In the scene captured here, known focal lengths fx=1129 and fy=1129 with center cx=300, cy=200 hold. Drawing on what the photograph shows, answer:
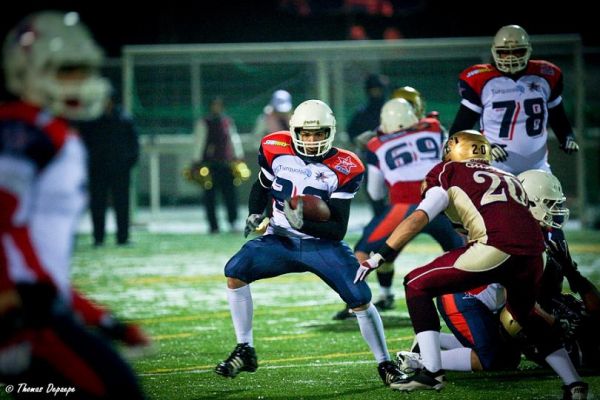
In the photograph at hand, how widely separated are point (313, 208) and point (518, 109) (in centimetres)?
236

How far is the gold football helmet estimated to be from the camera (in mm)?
5621

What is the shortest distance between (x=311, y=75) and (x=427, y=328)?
35.6ft

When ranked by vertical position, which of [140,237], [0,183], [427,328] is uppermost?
[0,183]

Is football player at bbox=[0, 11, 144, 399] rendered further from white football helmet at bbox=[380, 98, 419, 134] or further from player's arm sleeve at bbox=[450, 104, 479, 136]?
white football helmet at bbox=[380, 98, 419, 134]

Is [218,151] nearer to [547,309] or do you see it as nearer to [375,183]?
[375,183]

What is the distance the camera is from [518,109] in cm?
775

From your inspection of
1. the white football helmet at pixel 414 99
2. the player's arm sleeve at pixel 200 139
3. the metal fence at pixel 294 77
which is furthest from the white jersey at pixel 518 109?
the metal fence at pixel 294 77

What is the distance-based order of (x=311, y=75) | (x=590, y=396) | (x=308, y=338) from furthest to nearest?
(x=311, y=75)
(x=308, y=338)
(x=590, y=396)

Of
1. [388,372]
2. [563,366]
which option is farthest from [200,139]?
[563,366]

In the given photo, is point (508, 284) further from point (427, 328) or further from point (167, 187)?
point (167, 187)

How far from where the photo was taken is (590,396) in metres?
5.41

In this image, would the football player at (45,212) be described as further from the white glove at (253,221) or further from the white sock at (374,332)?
the white glove at (253,221)

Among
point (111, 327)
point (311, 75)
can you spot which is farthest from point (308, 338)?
point (311, 75)

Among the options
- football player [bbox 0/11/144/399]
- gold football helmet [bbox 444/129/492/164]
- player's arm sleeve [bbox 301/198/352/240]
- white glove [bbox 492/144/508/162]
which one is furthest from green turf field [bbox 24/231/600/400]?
football player [bbox 0/11/144/399]
